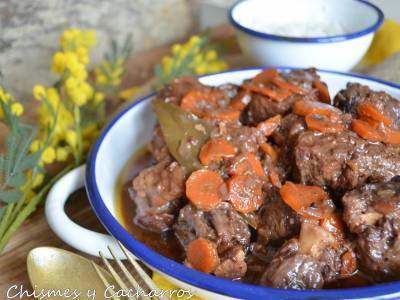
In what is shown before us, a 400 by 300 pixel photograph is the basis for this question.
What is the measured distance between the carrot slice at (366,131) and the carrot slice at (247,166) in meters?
0.39

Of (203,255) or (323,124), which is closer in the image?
(203,255)

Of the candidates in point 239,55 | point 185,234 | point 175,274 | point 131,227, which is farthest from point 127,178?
point 239,55

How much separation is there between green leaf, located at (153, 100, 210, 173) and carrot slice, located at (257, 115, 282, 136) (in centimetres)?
23

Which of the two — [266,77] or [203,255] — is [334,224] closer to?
[203,255]

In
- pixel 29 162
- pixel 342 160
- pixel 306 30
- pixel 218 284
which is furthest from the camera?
pixel 306 30

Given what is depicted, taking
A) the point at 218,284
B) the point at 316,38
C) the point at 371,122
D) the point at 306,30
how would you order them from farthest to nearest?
the point at 306,30 → the point at 316,38 → the point at 371,122 → the point at 218,284

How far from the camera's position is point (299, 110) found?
210cm

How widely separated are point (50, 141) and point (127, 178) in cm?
42

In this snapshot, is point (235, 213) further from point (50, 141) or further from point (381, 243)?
point (50, 141)

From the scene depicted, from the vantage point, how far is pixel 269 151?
2.09 metres

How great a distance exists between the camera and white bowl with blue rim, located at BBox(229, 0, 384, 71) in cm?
302

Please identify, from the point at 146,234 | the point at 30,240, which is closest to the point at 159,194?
the point at 146,234

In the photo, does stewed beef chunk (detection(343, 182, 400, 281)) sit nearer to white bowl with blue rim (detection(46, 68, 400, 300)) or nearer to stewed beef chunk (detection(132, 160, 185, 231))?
white bowl with blue rim (detection(46, 68, 400, 300))

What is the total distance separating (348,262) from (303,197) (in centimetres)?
27
